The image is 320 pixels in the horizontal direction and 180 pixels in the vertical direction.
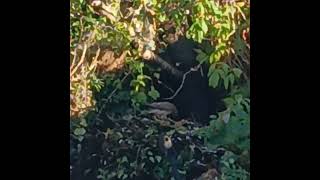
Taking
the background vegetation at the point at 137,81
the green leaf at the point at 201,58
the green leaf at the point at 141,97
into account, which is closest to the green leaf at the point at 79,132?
the background vegetation at the point at 137,81

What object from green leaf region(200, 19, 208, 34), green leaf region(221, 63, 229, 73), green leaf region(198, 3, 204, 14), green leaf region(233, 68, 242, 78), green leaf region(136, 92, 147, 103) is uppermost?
green leaf region(198, 3, 204, 14)

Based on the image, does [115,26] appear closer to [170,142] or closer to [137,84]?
[137,84]

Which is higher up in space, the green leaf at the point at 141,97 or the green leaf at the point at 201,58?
the green leaf at the point at 201,58

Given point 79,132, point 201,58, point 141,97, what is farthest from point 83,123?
point 201,58

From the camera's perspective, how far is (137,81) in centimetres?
180

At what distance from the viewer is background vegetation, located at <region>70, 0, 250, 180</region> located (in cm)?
179

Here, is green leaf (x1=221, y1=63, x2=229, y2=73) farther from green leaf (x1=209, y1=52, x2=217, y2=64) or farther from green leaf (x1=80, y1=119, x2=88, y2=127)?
green leaf (x1=80, y1=119, x2=88, y2=127)

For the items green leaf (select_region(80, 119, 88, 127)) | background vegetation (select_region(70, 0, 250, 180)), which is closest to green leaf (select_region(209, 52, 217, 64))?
background vegetation (select_region(70, 0, 250, 180))

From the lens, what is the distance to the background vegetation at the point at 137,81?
70.5 inches

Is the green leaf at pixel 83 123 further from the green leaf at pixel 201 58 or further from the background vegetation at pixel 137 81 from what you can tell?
the green leaf at pixel 201 58
